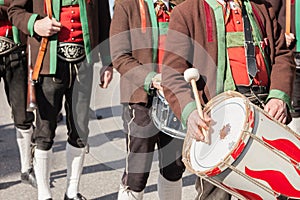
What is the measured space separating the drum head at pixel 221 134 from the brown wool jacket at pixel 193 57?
6.0 inches

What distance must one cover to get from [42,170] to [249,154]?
205 cm

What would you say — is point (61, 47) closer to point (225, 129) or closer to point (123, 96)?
point (123, 96)

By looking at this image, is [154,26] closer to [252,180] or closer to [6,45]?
[252,180]

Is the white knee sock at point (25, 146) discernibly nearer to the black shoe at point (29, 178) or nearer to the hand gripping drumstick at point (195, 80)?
the black shoe at point (29, 178)

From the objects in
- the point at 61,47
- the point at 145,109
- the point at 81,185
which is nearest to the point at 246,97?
the point at 145,109

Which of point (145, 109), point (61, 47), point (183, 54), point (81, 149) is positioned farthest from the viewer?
point (81, 149)

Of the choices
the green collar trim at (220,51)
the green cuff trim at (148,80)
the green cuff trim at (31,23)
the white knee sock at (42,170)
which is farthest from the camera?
the white knee sock at (42,170)

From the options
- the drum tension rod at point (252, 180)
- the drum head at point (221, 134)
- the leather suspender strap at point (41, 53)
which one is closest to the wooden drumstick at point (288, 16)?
the leather suspender strap at point (41, 53)

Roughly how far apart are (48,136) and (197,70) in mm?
1666

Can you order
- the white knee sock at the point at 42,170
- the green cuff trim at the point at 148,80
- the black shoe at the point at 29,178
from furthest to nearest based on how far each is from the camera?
the black shoe at the point at 29,178, the white knee sock at the point at 42,170, the green cuff trim at the point at 148,80

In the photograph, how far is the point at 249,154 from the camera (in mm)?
2871

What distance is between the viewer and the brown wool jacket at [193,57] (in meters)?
3.21

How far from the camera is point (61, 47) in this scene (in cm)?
438

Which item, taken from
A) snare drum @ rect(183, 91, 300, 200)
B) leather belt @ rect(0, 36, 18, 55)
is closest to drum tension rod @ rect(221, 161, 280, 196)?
snare drum @ rect(183, 91, 300, 200)
